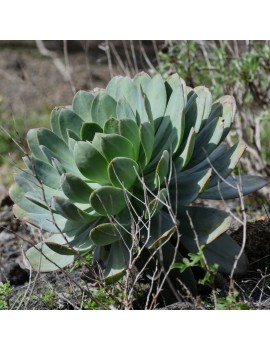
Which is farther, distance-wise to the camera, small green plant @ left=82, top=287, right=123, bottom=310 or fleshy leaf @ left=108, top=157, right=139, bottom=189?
small green plant @ left=82, top=287, right=123, bottom=310

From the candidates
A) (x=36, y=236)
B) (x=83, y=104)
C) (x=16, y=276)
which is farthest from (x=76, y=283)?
(x=36, y=236)

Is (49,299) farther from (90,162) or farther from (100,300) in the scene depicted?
(90,162)

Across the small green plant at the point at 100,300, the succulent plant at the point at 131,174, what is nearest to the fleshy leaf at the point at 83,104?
the succulent plant at the point at 131,174

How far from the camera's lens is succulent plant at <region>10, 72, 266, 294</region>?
2.36 m

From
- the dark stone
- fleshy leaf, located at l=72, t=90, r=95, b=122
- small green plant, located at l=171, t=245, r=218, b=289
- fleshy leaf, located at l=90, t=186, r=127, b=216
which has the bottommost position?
the dark stone

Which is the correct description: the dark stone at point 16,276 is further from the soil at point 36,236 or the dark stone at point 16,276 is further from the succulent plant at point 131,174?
the succulent plant at point 131,174

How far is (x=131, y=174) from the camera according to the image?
242 centimetres

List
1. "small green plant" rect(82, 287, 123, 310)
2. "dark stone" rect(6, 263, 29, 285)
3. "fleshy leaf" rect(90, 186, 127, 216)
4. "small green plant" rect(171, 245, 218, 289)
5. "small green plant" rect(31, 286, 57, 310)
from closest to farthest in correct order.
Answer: "small green plant" rect(171, 245, 218, 289) → "fleshy leaf" rect(90, 186, 127, 216) → "small green plant" rect(82, 287, 123, 310) → "small green plant" rect(31, 286, 57, 310) → "dark stone" rect(6, 263, 29, 285)

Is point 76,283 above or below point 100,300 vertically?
above

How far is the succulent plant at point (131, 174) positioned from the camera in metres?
2.36

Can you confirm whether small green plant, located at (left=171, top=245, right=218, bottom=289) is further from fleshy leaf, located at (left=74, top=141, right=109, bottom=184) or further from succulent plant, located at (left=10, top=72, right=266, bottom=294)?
fleshy leaf, located at (left=74, top=141, right=109, bottom=184)

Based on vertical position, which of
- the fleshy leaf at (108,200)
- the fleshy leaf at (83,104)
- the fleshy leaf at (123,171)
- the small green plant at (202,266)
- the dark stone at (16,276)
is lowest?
the dark stone at (16,276)

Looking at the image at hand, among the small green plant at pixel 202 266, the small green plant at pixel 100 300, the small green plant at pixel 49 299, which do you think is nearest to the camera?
the small green plant at pixel 202 266

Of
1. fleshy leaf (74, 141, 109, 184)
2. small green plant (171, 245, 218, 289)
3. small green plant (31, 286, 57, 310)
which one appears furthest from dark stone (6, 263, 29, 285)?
small green plant (171, 245, 218, 289)
